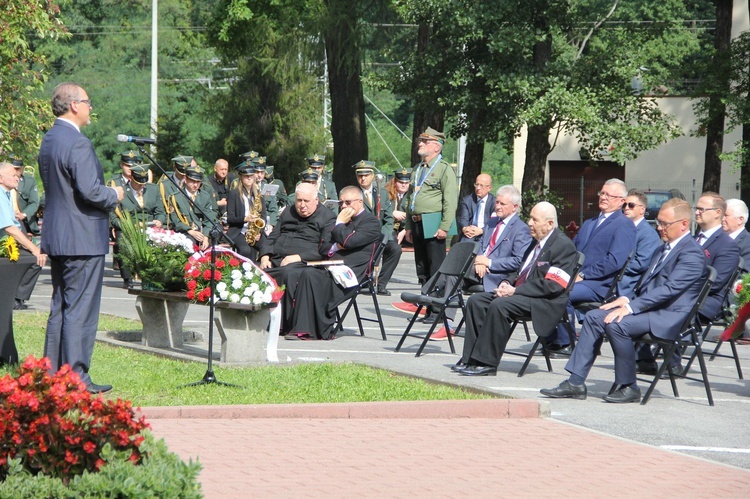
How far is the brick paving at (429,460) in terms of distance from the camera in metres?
6.65

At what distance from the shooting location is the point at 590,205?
4188 centimetres

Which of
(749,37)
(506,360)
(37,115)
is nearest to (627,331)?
(506,360)

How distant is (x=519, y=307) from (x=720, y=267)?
241cm

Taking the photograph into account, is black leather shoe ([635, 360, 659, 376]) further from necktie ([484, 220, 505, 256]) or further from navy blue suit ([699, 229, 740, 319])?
necktie ([484, 220, 505, 256])

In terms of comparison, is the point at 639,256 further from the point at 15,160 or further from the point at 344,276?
the point at 15,160

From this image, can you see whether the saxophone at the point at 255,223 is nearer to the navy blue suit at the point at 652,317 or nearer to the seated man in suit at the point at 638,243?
the seated man in suit at the point at 638,243

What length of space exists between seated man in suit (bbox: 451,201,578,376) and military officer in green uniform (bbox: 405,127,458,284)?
12.8 ft

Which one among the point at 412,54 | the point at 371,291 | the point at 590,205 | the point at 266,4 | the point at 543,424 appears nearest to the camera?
the point at 543,424

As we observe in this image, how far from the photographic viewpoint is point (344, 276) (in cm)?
1305

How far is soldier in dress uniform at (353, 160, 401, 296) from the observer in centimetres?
1827

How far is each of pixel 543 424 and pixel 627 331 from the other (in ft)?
4.70

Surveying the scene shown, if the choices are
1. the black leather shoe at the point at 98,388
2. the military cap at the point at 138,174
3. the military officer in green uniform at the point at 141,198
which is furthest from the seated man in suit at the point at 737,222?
the military cap at the point at 138,174

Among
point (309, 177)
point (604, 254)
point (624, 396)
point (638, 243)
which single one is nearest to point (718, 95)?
point (309, 177)

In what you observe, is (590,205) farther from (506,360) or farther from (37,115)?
(506,360)
